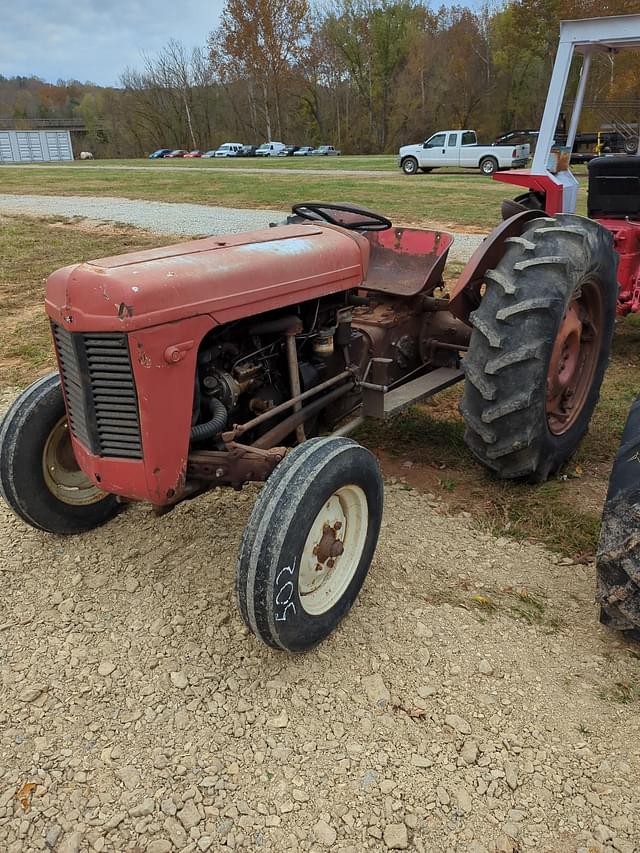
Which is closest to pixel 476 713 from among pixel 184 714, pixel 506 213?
pixel 184 714

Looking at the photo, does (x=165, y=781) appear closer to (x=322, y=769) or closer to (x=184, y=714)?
(x=184, y=714)

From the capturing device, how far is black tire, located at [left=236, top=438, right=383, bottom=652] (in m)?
2.21

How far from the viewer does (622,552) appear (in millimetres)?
2312

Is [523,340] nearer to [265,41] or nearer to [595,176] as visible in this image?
[595,176]

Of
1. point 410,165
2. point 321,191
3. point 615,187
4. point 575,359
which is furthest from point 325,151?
point 575,359

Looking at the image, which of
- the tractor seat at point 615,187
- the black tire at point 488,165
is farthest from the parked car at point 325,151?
the tractor seat at point 615,187

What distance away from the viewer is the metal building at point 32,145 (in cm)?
5541

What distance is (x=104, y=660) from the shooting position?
2.51m

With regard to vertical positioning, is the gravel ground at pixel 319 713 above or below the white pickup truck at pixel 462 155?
below

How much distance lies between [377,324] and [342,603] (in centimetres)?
169

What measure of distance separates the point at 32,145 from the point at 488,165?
46.4 m

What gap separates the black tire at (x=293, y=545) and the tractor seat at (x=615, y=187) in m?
4.21

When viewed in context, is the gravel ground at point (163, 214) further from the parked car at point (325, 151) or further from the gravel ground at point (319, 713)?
the parked car at point (325, 151)

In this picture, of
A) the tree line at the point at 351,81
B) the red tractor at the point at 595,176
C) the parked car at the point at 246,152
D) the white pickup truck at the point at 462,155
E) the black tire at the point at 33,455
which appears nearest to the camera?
the black tire at the point at 33,455
